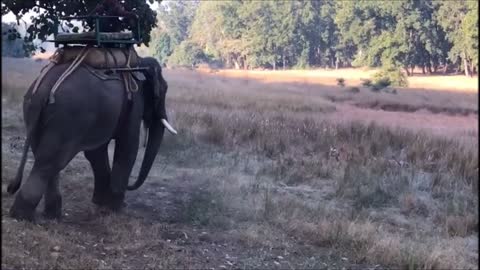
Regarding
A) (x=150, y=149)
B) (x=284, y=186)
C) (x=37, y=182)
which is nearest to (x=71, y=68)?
(x=37, y=182)

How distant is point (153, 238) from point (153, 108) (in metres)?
1.77

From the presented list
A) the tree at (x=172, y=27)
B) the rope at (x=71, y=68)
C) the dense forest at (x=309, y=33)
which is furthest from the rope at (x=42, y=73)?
the tree at (x=172, y=27)

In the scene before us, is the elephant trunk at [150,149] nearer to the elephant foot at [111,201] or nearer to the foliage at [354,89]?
the elephant foot at [111,201]

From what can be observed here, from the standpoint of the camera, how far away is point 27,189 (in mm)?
5770

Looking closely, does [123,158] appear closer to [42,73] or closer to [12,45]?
[42,73]

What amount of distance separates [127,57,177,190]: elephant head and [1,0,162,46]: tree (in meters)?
0.66

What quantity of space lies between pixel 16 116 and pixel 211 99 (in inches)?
209

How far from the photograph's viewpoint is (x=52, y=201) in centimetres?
625

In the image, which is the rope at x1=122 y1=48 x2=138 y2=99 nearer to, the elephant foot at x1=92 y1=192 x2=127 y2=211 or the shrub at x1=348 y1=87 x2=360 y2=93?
the elephant foot at x1=92 y1=192 x2=127 y2=211

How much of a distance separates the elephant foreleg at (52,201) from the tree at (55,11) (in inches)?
74.2

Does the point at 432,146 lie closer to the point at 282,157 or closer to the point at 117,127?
the point at 282,157

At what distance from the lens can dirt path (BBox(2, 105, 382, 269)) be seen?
5.14 metres

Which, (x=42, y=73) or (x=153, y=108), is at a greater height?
(x=42, y=73)

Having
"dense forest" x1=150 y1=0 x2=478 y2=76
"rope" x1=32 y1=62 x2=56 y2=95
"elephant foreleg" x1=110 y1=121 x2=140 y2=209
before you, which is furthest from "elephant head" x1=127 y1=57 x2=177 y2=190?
"dense forest" x1=150 y1=0 x2=478 y2=76
